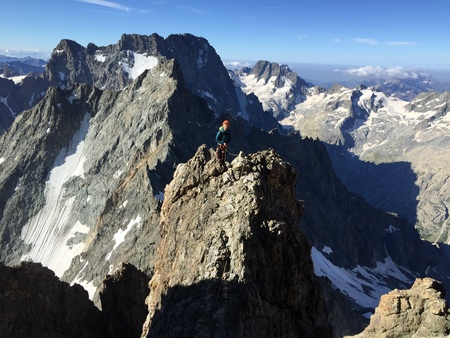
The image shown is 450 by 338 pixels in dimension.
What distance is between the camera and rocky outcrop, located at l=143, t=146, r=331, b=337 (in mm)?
18109

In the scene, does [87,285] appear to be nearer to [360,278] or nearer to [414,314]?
[414,314]

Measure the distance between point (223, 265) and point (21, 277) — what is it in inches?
1039

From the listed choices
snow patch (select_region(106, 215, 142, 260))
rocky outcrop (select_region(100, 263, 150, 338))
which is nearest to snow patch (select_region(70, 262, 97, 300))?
snow patch (select_region(106, 215, 142, 260))

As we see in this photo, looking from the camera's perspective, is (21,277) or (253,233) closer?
(253,233)

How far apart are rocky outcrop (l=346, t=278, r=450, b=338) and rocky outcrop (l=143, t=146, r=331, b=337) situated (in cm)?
379

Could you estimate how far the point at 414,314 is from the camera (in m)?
21.0

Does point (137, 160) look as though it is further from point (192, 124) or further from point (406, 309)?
point (406, 309)

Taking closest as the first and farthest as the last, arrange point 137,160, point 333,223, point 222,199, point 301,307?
point 301,307, point 222,199, point 137,160, point 333,223

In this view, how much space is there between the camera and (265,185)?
2334cm

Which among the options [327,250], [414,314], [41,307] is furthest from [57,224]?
[327,250]

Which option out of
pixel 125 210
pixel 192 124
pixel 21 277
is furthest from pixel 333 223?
pixel 21 277

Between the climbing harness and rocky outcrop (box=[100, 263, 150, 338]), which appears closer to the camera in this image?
the climbing harness

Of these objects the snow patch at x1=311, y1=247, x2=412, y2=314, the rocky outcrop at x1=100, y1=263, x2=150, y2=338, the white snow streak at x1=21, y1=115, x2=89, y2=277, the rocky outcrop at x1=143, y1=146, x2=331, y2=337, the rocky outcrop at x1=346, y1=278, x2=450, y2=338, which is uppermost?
the rocky outcrop at x1=143, y1=146, x2=331, y2=337

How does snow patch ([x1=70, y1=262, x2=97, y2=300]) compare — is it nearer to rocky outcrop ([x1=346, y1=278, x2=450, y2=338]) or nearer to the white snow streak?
the white snow streak
